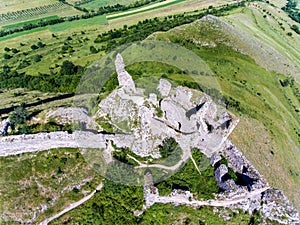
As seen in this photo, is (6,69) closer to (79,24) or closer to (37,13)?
(79,24)

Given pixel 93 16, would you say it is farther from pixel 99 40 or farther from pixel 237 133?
pixel 237 133

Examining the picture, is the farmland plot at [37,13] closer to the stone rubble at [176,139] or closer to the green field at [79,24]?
the green field at [79,24]

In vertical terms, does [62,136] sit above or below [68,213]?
above

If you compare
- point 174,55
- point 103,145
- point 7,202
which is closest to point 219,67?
point 174,55

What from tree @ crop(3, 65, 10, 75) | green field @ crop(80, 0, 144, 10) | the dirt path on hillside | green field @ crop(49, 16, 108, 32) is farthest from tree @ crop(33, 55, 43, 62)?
the dirt path on hillside

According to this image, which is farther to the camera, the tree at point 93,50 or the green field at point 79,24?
the green field at point 79,24

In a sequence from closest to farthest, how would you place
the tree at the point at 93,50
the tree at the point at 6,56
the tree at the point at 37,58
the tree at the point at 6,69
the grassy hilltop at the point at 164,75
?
1. the grassy hilltop at the point at 164,75
2. the tree at the point at 6,69
3. the tree at the point at 37,58
4. the tree at the point at 93,50
5. the tree at the point at 6,56

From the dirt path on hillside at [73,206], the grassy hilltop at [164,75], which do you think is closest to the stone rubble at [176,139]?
the grassy hilltop at [164,75]

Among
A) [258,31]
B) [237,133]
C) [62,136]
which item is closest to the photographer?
[62,136]

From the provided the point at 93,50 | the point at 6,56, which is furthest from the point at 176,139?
the point at 6,56
